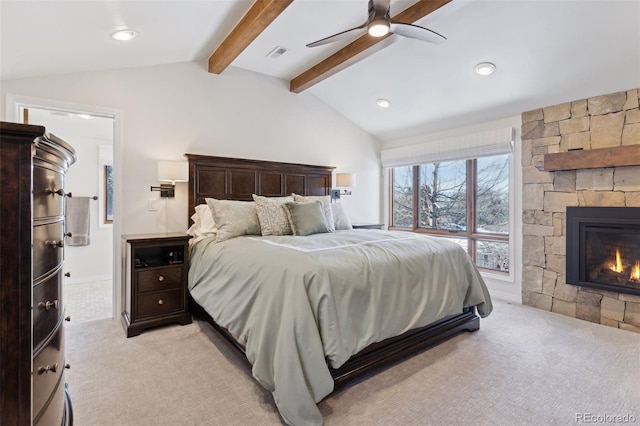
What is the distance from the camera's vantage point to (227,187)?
3.92m

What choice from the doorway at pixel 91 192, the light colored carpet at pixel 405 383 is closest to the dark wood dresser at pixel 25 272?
the light colored carpet at pixel 405 383

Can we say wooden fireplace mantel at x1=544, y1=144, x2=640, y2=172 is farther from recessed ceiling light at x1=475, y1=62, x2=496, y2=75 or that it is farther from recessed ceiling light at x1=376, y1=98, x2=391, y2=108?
recessed ceiling light at x1=376, y1=98, x2=391, y2=108

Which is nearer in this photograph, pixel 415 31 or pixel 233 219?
pixel 415 31

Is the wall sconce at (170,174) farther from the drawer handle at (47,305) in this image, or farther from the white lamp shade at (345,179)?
the drawer handle at (47,305)

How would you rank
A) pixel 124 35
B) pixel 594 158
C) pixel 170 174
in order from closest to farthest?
pixel 124 35 < pixel 594 158 < pixel 170 174

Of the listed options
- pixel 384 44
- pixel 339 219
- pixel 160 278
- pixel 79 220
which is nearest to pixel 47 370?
pixel 160 278

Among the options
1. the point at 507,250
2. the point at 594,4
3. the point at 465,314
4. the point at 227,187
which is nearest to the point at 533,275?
the point at 507,250

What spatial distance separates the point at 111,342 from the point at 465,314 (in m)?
3.07

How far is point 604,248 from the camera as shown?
3.22 meters

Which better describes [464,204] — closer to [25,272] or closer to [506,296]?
[506,296]

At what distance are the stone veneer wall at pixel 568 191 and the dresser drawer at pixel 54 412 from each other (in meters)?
4.24

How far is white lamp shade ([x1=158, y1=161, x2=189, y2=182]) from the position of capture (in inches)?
133

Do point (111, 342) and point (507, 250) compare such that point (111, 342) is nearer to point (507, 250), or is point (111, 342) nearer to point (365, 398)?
point (365, 398)

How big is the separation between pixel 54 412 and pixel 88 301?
3092 millimetres
